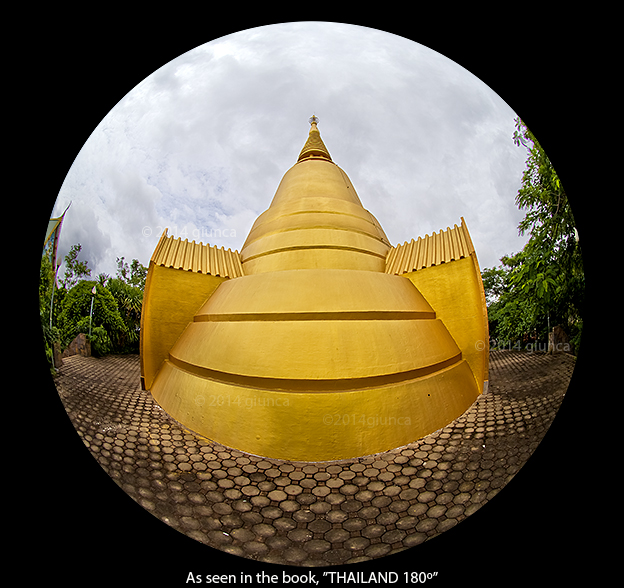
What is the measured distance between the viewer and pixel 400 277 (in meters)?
2.94

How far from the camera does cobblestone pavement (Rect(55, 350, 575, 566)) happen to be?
138cm

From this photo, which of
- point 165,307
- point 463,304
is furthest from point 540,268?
point 165,307

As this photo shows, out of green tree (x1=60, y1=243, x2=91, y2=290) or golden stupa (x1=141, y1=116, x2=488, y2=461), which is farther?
golden stupa (x1=141, y1=116, x2=488, y2=461)

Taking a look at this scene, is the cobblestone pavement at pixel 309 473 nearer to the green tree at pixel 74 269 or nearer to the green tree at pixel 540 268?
the green tree at pixel 540 268

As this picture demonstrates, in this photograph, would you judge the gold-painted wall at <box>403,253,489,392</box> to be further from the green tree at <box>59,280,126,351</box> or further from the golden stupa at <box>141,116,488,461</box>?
the green tree at <box>59,280,126,351</box>

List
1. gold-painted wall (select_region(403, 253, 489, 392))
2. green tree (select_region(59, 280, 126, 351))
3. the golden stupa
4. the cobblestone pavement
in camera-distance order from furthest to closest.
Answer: gold-painted wall (select_region(403, 253, 489, 392)) → the golden stupa → green tree (select_region(59, 280, 126, 351)) → the cobblestone pavement

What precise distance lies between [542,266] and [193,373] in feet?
10.1

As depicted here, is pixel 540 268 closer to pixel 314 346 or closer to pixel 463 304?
pixel 463 304

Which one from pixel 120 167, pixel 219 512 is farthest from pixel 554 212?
pixel 120 167

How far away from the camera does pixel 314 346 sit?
229 cm

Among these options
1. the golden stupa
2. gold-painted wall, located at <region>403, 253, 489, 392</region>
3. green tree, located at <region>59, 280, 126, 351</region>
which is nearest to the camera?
green tree, located at <region>59, 280, 126, 351</region>

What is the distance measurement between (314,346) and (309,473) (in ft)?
3.06

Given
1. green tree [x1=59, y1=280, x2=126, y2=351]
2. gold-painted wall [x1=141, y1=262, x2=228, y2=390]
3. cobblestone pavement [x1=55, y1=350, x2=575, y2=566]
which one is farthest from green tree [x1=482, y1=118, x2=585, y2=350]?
green tree [x1=59, y1=280, x2=126, y2=351]

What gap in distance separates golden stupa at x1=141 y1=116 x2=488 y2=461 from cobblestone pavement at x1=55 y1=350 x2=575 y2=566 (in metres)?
0.18
